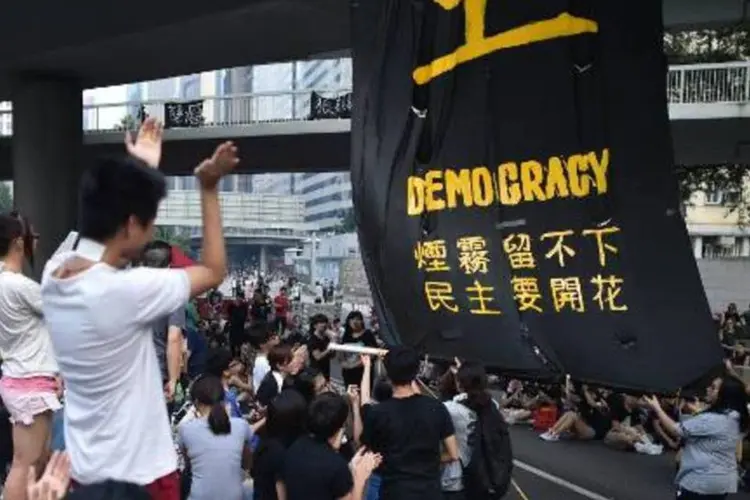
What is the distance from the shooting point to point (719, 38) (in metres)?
22.0

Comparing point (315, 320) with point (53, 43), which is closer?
point (315, 320)

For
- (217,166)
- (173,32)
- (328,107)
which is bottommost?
(217,166)

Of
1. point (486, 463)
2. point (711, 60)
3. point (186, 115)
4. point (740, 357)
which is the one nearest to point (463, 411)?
point (486, 463)

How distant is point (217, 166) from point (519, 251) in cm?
269

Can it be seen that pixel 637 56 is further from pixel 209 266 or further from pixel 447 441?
pixel 209 266

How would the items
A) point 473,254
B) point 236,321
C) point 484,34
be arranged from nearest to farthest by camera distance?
point 484,34 < point 473,254 < point 236,321

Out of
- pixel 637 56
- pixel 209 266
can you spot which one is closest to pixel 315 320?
pixel 637 56

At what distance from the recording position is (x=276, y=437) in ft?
15.4

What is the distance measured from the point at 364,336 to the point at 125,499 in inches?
343

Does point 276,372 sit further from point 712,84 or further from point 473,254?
point 712,84

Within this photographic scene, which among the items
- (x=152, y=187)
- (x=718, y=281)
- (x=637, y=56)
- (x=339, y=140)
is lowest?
(x=718, y=281)

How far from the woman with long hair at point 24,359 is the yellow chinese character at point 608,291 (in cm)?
278

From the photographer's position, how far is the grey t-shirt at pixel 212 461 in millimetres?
4754

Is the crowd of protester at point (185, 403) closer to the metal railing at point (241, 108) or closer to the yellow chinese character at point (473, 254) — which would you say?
the yellow chinese character at point (473, 254)
